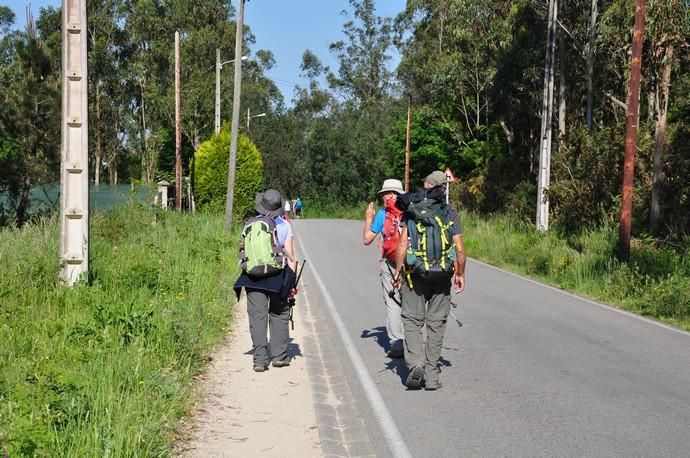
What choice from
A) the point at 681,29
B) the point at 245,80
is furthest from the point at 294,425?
the point at 245,80

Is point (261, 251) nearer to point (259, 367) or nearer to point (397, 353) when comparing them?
point (259, 367)

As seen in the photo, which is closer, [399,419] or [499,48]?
[399,419]

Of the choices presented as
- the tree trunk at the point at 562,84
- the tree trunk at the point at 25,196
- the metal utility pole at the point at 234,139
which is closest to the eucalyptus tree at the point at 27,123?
the tree trunk at the point at 25,196

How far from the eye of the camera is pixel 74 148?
30.8ft

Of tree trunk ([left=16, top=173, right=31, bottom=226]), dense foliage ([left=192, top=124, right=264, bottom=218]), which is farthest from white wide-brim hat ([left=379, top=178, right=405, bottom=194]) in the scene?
dense foliage ([left=192, top=124, right=264, bottom=218])

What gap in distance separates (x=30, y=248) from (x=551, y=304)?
8525 mm

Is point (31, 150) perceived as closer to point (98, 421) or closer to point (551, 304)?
point (551, 304)

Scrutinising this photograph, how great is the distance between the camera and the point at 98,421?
4848 mm

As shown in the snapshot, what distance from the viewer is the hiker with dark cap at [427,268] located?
657cm

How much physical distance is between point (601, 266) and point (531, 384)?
947 centimetres

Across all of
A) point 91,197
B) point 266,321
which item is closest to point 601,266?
point 266,321

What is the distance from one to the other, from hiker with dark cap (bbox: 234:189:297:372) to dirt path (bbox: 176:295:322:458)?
35 cm

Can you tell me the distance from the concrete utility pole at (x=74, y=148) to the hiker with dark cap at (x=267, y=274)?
3.02 m

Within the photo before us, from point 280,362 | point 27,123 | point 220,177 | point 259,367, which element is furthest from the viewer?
point 220,177
